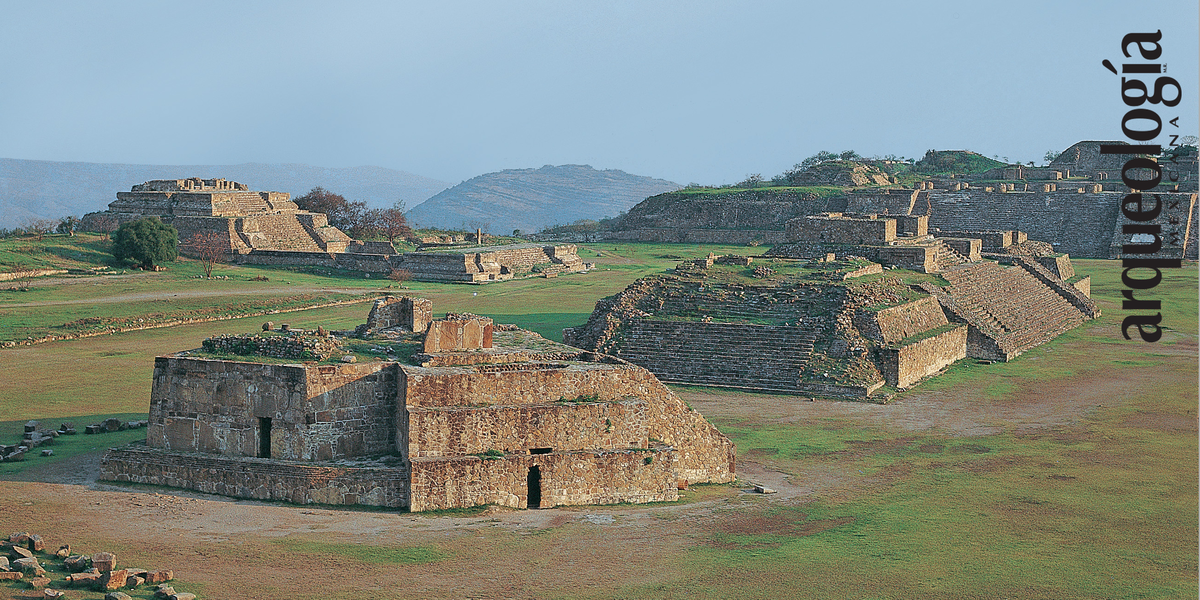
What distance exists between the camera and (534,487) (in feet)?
53.9

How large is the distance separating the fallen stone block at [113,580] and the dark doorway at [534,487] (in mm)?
5458

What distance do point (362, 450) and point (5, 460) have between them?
5.49 meters

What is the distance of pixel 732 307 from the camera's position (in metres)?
29.0

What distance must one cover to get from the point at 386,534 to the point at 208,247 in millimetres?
37300

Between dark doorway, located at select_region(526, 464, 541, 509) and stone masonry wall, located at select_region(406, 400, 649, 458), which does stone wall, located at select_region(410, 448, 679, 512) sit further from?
stone masonry wall, located at select_region(406, 400, 649, 458)

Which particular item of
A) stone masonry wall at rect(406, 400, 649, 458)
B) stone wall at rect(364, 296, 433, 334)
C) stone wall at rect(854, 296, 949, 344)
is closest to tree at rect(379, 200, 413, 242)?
stone wall at rect(854, 296, 949, 344)

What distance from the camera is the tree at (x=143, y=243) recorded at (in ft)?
151

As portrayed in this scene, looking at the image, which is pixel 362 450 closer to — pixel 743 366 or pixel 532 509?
pixel 532 509

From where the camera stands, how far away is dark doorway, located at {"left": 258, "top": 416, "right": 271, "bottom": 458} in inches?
Answer: 661

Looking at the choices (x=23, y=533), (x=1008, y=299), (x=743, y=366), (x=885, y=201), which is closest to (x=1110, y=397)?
(x=743, y=366)

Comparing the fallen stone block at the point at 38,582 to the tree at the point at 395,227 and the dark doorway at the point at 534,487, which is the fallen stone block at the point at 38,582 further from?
the tree at the point at 395,227

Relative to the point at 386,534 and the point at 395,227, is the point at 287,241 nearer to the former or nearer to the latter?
the point at 395,227

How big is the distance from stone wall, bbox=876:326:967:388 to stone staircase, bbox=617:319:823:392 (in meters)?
1.72

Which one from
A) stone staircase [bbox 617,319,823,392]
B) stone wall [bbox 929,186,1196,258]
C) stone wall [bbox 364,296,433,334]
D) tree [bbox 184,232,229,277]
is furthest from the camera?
stone wall [bbox 929,186,1196,258]
